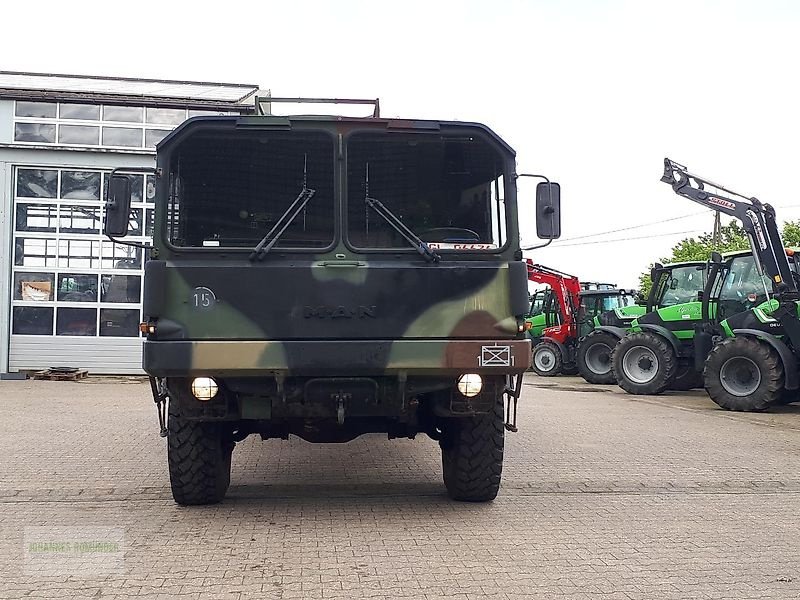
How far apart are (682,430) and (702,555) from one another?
5.76 metres

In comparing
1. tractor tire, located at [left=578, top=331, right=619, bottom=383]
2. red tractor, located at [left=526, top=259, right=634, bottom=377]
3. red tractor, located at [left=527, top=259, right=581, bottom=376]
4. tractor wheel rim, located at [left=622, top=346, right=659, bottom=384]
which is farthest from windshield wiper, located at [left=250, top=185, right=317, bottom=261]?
red tractor, located at [left=527, top=259, right=581, bottom=376]

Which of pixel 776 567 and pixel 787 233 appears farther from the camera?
pixel 787 233

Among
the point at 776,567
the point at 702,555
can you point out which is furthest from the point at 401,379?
the point at 776,567

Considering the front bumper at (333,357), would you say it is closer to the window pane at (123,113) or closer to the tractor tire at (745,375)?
the tractor tire at (745,375)

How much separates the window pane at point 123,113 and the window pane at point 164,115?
0.63ft

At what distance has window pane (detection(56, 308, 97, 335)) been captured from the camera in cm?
1653

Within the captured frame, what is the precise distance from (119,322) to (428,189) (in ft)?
41.0

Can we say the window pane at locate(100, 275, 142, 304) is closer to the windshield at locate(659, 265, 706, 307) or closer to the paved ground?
the paved ground

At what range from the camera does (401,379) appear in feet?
18.0

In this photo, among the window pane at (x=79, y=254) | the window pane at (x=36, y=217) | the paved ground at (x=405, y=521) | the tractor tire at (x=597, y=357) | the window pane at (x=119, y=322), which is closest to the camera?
the paved ground at (x=405, y=521)

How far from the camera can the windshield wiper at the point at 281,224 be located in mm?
5488

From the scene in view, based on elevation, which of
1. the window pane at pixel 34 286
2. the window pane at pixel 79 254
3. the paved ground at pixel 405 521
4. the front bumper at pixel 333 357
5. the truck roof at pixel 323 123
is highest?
the window pane at pixel 79 254

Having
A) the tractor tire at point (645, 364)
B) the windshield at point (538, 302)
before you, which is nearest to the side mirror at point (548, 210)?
the tractor tire at point (645, 364)

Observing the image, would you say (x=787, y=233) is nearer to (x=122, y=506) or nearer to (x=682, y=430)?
Answer: (x=682, y=430)
